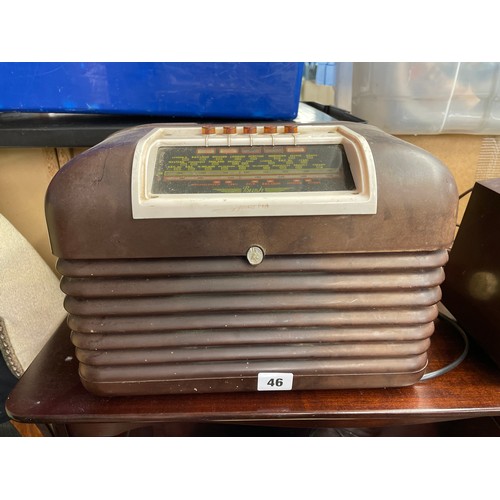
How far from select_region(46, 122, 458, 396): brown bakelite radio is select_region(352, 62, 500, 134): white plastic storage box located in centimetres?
58

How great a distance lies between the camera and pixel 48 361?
862mm

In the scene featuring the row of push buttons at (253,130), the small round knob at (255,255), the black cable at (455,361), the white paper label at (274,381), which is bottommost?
the black cable at (455,361)

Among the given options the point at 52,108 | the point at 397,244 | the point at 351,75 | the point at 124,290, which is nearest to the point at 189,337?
the point at 124,290

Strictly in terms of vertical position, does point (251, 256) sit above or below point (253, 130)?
below

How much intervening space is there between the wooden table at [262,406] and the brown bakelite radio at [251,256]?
3 cm

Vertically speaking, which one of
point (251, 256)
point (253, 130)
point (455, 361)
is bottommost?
point (455, 361)

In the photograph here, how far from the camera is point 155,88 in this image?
977 mm

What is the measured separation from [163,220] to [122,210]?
0.19ft

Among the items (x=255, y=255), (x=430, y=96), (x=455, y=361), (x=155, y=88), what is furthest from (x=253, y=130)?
(x=430, y=96)

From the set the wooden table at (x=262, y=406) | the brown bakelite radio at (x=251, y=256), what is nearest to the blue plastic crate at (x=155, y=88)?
the brown bakelite radio at (x=251, y=256)

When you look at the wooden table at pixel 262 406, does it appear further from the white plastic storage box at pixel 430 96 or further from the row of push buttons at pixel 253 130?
the white plastic storage box at pixel 430 96

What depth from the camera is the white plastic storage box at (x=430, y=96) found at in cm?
117

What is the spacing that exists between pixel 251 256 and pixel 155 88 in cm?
57

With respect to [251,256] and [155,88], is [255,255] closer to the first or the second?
[251,256]
